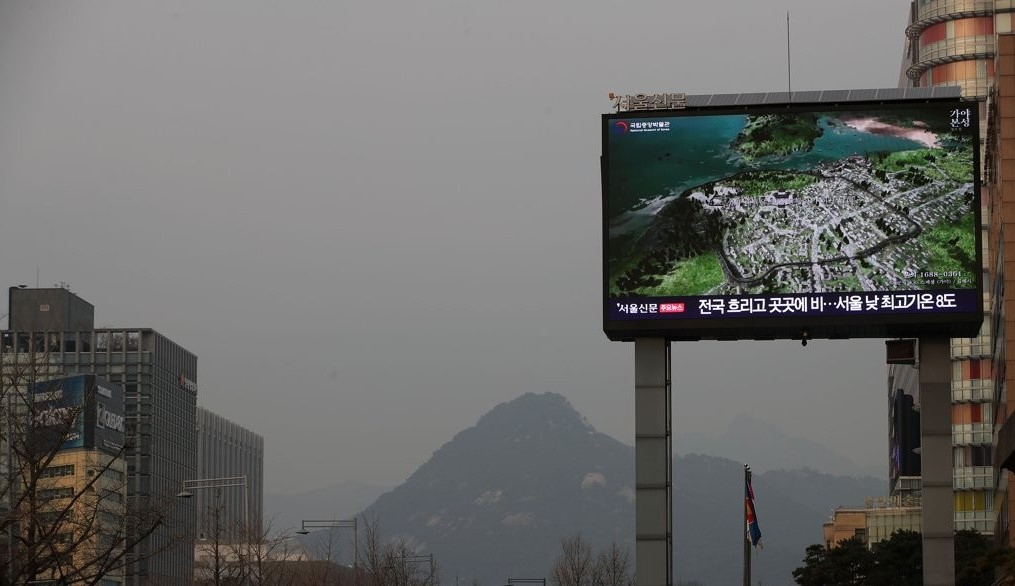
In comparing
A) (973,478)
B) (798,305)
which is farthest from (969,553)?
(798,305)

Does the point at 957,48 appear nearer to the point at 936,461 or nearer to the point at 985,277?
the point at 985,277

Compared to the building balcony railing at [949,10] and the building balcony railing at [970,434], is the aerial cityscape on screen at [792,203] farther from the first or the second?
the building balcony railing at [949,10]

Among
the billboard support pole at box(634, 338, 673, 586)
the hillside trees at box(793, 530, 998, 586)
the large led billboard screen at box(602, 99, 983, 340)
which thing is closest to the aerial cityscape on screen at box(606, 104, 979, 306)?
the large led billboard screen at box(602, 99, 983, 340)

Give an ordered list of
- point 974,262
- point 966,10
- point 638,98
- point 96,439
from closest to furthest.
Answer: point 974,262 → point 638,98 → point 966,10 → point 96,439

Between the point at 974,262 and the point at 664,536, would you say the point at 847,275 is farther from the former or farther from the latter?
the point at 664,536

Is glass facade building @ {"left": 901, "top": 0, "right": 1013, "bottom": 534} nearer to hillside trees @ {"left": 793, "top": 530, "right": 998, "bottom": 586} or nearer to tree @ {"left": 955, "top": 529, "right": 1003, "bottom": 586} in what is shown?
tree @ {"left": 955, "top": 529, "right": 1003, "bottom": 586}

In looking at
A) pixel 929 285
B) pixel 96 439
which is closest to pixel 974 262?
pixel 929 285
